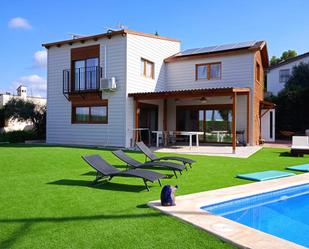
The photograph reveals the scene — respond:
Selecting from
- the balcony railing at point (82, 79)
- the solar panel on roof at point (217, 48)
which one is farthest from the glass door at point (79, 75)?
the solar panel on roof at point (217, 48)

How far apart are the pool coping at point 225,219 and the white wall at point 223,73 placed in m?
11.5

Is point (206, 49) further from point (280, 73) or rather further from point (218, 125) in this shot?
point (280, 73)

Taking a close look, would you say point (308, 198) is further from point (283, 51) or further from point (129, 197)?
point (283, 51)

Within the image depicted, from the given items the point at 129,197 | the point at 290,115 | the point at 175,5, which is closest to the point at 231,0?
the point at 175,5

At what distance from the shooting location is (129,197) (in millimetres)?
6020

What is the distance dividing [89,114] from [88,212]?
46.9ft

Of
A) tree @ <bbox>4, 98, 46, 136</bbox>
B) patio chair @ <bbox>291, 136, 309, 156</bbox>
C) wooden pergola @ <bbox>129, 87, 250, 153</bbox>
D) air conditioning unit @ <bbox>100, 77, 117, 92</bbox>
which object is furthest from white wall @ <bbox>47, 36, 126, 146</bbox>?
patio chair @ <bbox>291, 136, 309, 156</bbox>

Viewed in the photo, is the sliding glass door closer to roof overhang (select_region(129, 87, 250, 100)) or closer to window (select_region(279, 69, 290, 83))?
roof overhang (select_region(129, 87, 250, 100))

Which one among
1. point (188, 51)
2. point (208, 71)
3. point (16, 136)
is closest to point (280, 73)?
point (188, 51)

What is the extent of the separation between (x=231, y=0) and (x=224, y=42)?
8.43 m

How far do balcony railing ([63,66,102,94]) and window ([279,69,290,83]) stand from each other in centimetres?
2064

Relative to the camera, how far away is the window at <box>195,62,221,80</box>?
1946cm

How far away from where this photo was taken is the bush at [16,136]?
20.9 m

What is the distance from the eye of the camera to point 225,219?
458 centimetres
